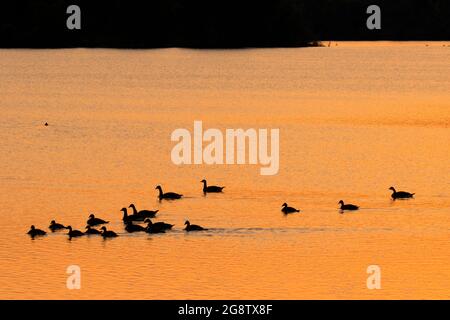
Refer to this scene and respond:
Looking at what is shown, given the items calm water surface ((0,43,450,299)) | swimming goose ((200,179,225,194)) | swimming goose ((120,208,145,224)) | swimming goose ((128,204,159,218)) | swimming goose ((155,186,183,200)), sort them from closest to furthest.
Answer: calm water surface ((0,43,450,299)) < swimming goose ((120,208,145,224)) < swimming goose ((128,204,159,218)) < swimming goose ((155,186,183,200)) < swimming goose ((200,179,225,194))

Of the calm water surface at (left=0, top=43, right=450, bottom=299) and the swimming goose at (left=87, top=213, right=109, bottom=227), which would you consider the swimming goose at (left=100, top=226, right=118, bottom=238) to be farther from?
the swimming goose at (left=87, top=213, right=109, bottom=227)

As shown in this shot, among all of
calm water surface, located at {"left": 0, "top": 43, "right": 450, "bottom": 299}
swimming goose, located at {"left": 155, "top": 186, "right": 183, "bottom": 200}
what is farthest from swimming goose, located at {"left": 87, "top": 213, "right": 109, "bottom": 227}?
swimming goose, located at {"left": 155, "top": 186, "right": 183, "bottom": 200}

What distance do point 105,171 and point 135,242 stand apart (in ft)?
55.7

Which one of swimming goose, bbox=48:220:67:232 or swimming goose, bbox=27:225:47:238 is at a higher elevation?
swimming goose, bbox=48:220:67:232

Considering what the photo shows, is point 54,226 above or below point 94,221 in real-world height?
below

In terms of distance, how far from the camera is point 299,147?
221 ft

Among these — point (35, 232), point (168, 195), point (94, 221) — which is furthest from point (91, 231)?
point (168, 195)

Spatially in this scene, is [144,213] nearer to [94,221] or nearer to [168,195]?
[94,221]

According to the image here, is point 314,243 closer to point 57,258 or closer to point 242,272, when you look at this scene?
point 242,272

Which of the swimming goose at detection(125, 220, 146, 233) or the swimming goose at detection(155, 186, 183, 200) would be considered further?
the swimming goose at detection(155, 186, 183, 200)

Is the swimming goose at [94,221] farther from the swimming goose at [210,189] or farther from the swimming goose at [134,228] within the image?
the swimming goose at [210,189]

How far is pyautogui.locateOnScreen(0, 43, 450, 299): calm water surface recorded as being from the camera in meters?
35.3

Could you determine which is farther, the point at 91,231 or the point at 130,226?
the point at 130,226

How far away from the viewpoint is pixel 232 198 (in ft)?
163
